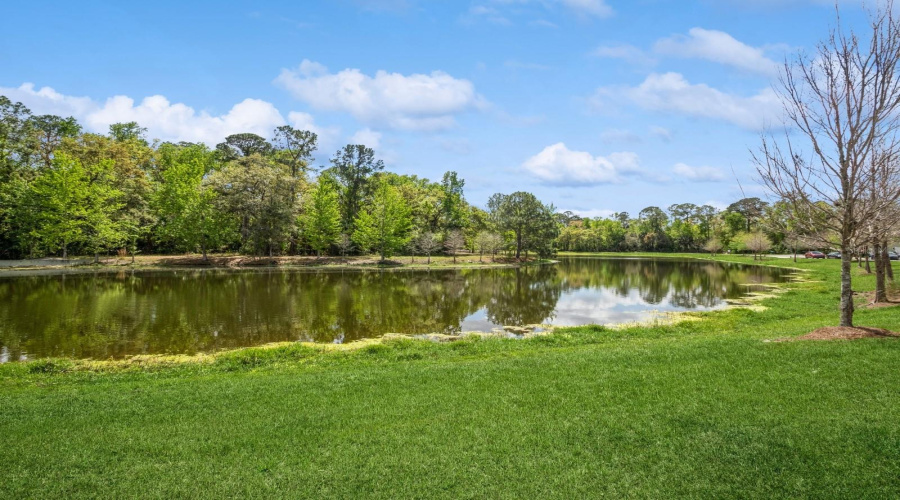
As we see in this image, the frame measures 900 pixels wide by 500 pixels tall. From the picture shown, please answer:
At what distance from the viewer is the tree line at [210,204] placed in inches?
1853

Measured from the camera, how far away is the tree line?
47062 millimetres

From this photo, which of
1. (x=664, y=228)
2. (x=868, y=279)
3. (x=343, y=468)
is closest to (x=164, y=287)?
(x=343, y=468)

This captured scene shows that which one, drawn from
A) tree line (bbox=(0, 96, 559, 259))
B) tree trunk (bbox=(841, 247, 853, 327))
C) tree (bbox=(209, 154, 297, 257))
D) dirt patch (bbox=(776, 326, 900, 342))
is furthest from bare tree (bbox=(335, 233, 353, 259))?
tree trunk (bbox=(841, 247, 853, 327))

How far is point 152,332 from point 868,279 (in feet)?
145

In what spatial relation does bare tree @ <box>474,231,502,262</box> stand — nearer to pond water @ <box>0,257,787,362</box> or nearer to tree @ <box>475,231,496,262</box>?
tree @ <box>475,231,496,262</box>

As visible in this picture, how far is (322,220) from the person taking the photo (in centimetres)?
5962

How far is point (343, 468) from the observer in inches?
227

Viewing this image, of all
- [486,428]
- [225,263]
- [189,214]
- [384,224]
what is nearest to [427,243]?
[384,224]

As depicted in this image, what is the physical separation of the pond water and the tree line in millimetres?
13786

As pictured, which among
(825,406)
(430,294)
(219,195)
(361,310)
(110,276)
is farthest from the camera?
(219,195)

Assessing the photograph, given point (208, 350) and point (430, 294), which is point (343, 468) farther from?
point (430, 294)

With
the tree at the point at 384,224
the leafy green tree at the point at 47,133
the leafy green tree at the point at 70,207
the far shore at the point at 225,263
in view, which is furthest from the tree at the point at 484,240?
the leafy green tree at the point at 47,133

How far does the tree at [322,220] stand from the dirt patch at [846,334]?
54690 millimetres

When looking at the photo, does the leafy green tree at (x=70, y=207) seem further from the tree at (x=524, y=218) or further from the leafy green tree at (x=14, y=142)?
the tree at (x=524, y=218)
